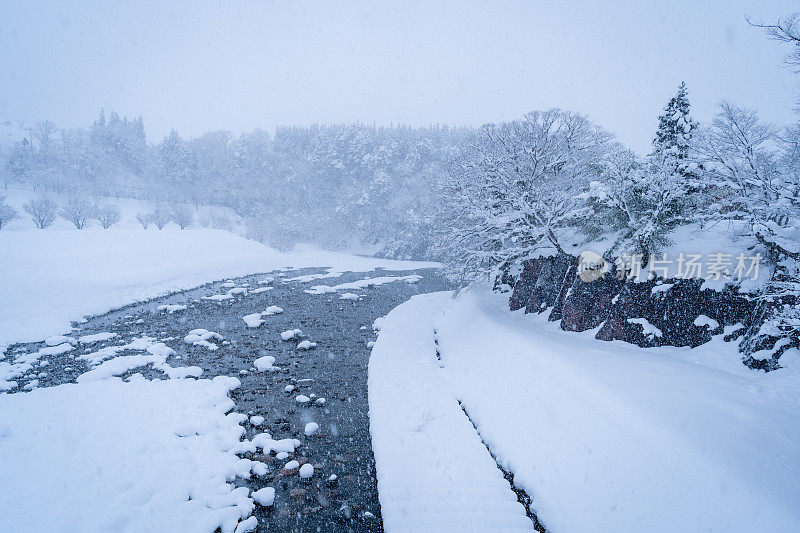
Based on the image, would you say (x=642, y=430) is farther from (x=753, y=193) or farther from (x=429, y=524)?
(x=753, y=193)

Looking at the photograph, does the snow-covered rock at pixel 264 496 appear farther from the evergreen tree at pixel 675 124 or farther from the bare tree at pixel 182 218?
the bare tree at pixel 182 218

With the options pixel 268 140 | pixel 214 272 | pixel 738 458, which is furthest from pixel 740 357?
pixel 268 140

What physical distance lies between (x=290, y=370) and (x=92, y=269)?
1926cm

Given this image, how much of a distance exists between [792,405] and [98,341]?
20620 mm

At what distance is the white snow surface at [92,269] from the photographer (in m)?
16.1

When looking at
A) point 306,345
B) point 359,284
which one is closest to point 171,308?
point 306,345

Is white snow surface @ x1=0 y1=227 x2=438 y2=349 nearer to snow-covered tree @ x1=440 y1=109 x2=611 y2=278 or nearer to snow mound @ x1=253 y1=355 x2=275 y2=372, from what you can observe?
snow mound @ x1=253 y1=355 x2=275 y2=372

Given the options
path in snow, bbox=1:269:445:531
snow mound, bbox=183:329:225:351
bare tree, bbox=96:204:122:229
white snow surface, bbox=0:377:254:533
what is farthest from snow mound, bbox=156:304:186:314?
bare tree, bbox=96:204:122:229

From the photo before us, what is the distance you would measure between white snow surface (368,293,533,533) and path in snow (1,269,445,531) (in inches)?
17.9

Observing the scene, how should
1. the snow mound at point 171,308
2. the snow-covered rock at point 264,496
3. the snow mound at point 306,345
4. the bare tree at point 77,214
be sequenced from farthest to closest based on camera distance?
1. the bare tree at point 77,214
2. the snow mound at point 171,308
3. the snow mound at point 306,345
4. the snow-covered rock at point 264,496

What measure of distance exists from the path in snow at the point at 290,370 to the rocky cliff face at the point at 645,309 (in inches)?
310

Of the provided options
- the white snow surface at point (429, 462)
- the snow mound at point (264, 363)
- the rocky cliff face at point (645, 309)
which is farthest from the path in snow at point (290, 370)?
the rocky cliff face at point (645, 309)

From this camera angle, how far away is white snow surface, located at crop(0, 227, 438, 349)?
16092 mm

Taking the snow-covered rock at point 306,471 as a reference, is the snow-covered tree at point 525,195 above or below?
above
